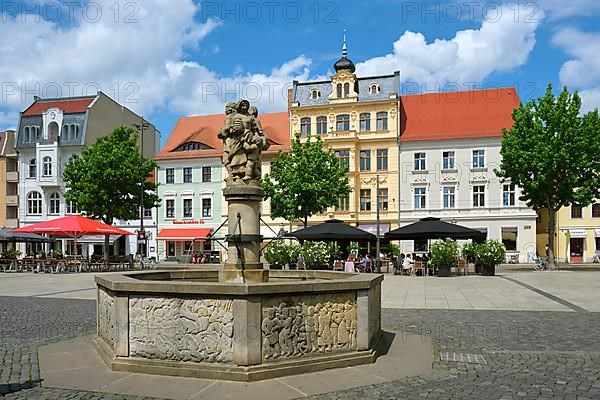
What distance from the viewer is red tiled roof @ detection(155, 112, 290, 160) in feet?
169

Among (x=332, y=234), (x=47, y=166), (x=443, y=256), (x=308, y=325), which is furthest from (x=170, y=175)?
(x=308, y=325)

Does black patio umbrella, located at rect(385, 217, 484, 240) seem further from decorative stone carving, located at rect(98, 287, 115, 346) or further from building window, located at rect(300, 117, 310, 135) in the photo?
building window, located at rect(300, 117, 310, 135)

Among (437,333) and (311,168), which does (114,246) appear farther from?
(437,333)

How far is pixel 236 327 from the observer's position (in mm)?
6641

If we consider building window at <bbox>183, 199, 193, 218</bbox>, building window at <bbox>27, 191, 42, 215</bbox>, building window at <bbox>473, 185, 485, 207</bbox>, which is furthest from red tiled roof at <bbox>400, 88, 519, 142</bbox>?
building window at <bbox>27, 191, 42, 215</bbox>

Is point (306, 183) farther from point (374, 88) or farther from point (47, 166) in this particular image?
point (47, 166)

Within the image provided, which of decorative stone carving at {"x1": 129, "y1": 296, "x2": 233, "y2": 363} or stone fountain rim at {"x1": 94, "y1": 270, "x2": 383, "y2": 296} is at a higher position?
stone fountain rim at {"x1": 94, "y1": 270, "x2": 383, "y2": 296}

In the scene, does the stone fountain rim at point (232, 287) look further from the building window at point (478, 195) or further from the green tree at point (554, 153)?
the building window at point (478, 195)

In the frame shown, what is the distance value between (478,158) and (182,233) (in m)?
26.8

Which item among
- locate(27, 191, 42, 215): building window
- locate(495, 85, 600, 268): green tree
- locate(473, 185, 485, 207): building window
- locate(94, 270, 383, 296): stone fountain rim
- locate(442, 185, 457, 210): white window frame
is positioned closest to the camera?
locate(94, 270, 383, 296): stone fountain rim

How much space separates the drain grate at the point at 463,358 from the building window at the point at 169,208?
4664 centimetres

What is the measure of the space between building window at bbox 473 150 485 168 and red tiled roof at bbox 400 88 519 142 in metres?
1.35


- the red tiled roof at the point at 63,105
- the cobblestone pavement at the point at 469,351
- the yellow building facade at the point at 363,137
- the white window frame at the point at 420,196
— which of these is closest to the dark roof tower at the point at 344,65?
the yellow building facade at the point at 363,137

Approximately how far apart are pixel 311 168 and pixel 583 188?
55.3 feet
